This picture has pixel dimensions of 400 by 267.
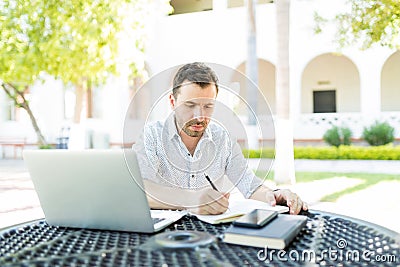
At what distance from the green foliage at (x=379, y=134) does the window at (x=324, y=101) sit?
7.67 feet

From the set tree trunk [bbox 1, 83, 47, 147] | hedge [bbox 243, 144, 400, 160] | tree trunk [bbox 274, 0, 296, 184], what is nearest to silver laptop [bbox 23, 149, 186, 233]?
tree trunk [bbox 274, 0, 296, 184]

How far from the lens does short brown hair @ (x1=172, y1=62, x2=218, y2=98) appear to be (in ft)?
4.63

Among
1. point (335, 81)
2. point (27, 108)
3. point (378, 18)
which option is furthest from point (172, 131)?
point (335, 81)

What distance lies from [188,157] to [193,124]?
18 cm

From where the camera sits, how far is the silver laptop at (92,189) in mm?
1113

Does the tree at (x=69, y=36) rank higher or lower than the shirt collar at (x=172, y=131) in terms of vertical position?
higher

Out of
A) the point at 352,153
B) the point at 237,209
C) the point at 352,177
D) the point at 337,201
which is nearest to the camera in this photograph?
the point at 237,209

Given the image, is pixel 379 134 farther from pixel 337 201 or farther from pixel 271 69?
pixel 337 201

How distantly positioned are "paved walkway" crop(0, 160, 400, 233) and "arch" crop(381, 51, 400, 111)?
4.44 metres

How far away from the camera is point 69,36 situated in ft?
20.7

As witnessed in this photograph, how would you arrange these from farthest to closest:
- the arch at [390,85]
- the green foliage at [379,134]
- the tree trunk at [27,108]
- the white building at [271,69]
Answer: the arch at [390,85] → the white building at [271,69] → the tree trunk at [27,108] → the green foliage at [379,134]

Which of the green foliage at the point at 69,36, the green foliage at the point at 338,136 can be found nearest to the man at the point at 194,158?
the green foliage at the point at 69,36
